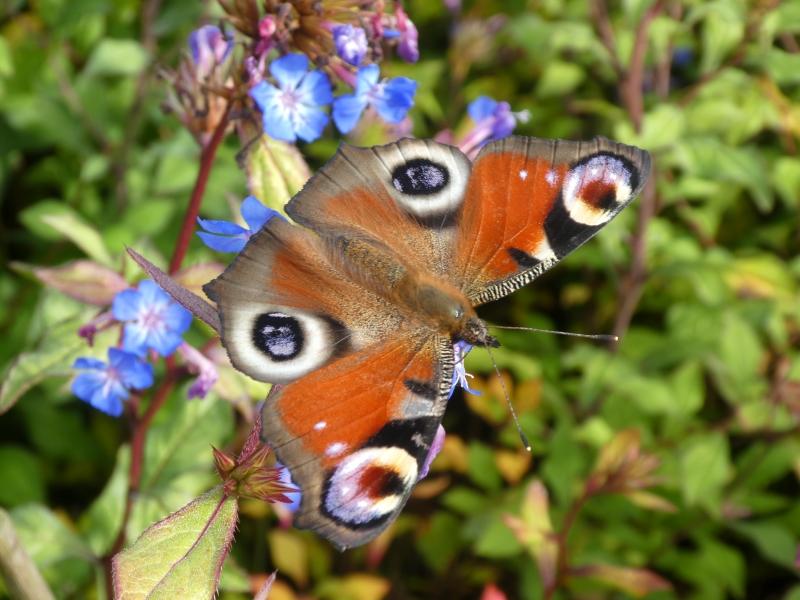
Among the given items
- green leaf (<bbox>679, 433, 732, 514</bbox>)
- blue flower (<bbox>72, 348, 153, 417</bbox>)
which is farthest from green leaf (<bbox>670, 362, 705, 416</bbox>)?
blue flower (<bbox>72, 348, 153, 417</bbox>)

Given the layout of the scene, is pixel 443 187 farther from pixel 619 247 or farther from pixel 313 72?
pixel 619 247

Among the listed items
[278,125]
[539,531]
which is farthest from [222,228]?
[539,531]

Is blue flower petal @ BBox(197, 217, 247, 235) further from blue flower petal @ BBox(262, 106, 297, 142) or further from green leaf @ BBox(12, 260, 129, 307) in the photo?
green leaf @ BBox(12, 260, 129, 307)

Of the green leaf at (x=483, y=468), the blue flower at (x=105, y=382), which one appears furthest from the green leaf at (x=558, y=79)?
the blue flower at (x=105, y=382)

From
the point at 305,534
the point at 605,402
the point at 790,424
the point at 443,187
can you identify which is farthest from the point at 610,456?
the point at 443,187

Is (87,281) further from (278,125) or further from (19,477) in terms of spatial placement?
(19,477)

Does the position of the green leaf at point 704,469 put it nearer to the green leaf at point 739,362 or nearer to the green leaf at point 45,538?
the green leaf at point 739,362
